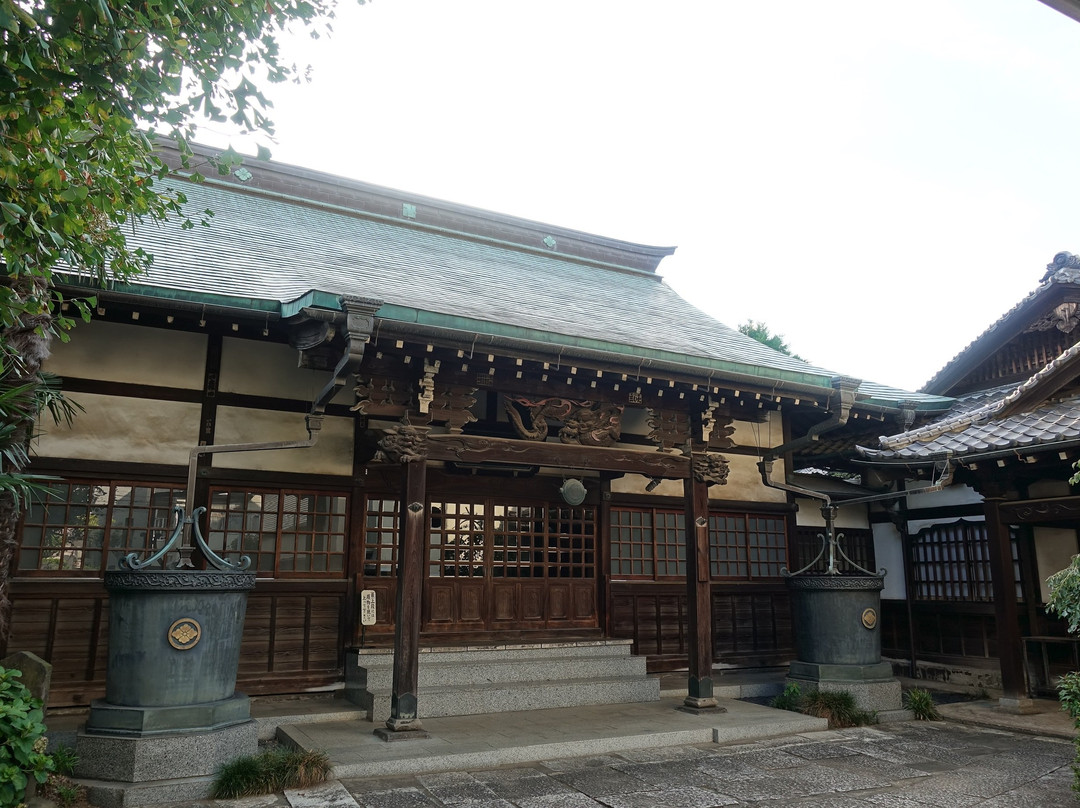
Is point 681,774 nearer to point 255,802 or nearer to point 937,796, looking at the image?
point 937,796

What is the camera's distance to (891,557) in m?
12.0

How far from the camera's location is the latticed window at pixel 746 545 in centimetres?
1097

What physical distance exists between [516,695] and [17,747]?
471cm

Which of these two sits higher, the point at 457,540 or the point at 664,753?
the point at 457,540

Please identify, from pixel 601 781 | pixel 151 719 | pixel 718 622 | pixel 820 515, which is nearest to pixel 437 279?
pixel 718 622

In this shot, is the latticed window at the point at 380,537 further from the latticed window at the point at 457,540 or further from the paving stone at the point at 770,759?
the paving stone at the point at 770,759

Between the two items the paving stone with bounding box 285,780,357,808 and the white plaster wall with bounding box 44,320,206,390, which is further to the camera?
the white plaster wall with bounding box 44,320,206,390

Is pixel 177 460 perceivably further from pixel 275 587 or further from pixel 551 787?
pixel 551 787

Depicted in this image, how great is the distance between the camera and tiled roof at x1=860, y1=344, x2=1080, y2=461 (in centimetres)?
818

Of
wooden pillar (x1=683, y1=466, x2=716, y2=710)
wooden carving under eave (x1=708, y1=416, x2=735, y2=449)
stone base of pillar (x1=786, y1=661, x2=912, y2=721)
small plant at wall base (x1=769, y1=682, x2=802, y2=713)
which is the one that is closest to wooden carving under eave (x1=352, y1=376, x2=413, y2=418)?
wooden pillar (x1=683, y1=466, x2=716, y2=710)

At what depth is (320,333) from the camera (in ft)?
22.2

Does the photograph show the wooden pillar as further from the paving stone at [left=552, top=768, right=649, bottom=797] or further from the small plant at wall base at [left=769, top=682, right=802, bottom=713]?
the paving stone at [left=552, top=768, right=649, bottom=797]

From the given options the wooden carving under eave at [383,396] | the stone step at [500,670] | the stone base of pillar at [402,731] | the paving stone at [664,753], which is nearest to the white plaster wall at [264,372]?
the wooden carving under eave at [383,396]

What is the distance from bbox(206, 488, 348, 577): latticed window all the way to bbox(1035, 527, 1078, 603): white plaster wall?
875 cm
